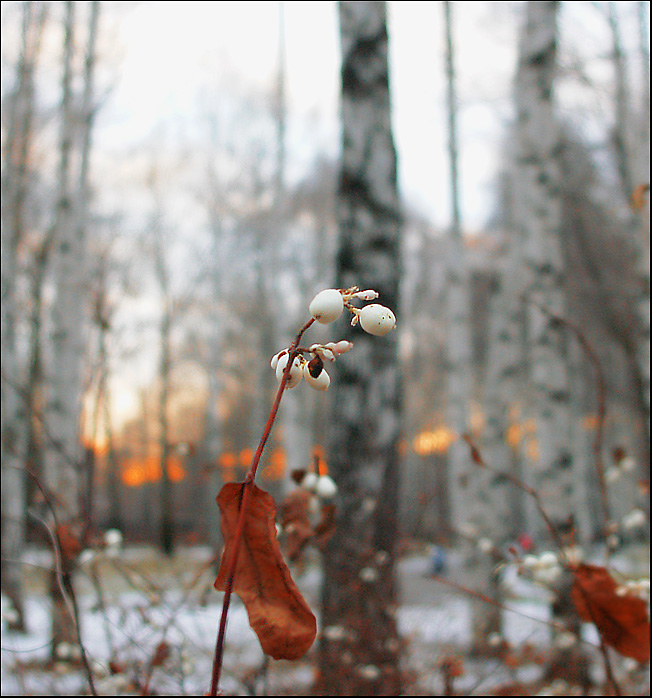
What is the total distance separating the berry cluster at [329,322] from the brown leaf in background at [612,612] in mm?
1138

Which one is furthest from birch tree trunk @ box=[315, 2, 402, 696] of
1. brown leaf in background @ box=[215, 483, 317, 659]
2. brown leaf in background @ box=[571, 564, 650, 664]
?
brown leaf in background @ box=[215, 483, 317, 659]

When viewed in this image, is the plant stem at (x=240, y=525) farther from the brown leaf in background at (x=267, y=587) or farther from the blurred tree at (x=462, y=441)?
the blurred tree at (x=462, y=441)

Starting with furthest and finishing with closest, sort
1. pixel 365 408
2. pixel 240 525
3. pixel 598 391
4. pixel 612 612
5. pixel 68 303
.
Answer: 1. pixel 68 303
2. pixel 365 408
3. pixel 598 391
4. pixel 612 612
5. pixel 240 525

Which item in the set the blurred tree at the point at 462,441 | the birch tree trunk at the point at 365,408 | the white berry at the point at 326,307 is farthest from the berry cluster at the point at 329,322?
the blurred tree at the point at 462,441

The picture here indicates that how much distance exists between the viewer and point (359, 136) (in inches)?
134

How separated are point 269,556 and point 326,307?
0.32 meters

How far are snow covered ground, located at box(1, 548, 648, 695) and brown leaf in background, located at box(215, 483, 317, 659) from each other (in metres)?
0.84

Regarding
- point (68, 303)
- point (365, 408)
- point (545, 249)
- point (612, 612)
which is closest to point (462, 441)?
point (545, 249)

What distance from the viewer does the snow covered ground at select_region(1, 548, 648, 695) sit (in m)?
2.12

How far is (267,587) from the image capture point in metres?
0.80

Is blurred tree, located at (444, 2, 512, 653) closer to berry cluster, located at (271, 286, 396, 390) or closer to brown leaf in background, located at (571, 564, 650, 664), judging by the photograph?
brown leaf in background, located at (571, 564, 650, 664)

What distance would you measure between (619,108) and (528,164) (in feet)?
7.49

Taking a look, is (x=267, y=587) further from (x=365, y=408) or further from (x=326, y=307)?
(x=365, y=408)

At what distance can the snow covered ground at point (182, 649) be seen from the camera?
6.97ft
